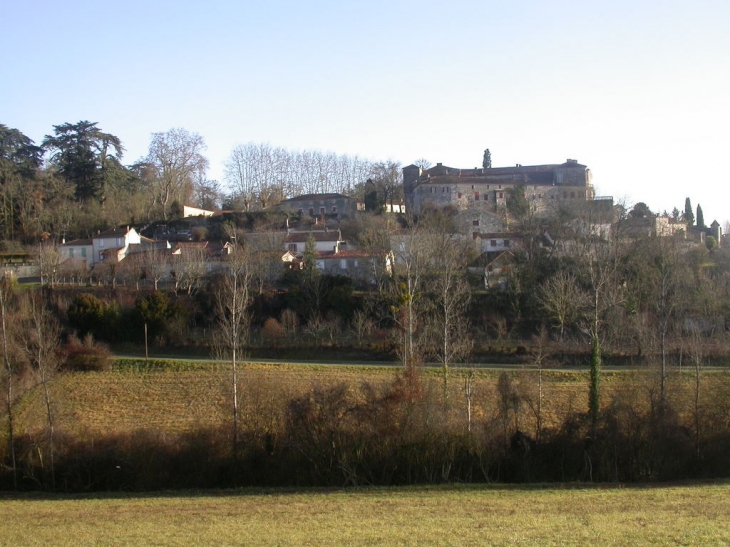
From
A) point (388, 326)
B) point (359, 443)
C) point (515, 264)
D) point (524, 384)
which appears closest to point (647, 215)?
point (515, 264)

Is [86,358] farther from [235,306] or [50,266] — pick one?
[50,266]

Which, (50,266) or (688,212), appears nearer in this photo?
(50,266)

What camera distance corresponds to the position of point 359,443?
18.5 m

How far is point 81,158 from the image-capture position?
5362 cm

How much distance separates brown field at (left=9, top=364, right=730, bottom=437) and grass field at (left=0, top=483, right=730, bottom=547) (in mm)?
3777

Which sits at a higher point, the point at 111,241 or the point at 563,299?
the point at 111,241

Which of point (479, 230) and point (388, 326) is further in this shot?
point (479, 230)

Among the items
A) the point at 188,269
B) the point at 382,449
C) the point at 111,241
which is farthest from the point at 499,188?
the point at 382,449

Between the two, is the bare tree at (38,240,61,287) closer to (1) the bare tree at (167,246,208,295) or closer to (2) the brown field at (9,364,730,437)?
(1) the bare tree at (167,246,208,295)

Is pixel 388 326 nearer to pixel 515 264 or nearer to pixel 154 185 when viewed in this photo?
pixel 515 264

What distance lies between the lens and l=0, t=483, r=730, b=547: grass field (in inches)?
421

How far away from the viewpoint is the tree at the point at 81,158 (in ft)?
175

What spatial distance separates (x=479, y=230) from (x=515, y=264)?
499 inches

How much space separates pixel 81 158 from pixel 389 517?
4888cm
